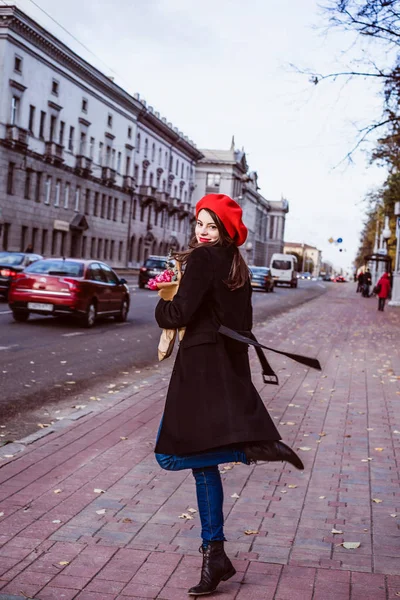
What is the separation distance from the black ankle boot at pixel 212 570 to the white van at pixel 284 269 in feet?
222

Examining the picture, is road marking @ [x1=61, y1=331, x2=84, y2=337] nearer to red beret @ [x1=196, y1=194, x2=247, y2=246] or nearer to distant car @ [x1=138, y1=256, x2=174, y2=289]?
red beret @ [x1=196, y1=194, x2=247, y2=246]

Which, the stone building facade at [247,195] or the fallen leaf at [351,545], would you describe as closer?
the fallen leaf at [351,545]

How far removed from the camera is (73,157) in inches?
2410

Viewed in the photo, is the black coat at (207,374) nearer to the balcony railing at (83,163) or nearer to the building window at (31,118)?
the building window at (31,118)

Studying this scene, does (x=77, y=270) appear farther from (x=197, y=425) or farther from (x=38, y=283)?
(x=197, y=425)

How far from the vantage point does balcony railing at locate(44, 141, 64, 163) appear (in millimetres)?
55156

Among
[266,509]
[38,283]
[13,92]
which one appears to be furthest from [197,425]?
[13,92]

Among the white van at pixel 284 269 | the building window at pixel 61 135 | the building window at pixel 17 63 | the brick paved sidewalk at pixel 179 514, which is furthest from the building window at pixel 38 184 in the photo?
the brick paved sidewalk at pixel 179 514

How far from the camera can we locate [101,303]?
20094mm

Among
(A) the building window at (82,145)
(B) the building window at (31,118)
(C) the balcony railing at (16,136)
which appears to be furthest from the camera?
(A) the building window at (82,145)

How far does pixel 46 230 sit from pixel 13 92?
31.7 feet

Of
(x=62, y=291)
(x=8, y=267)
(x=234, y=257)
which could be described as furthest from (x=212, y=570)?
(x=8, y=267)

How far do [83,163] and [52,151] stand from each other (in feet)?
22.7

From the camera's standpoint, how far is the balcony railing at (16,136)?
1923 inches
